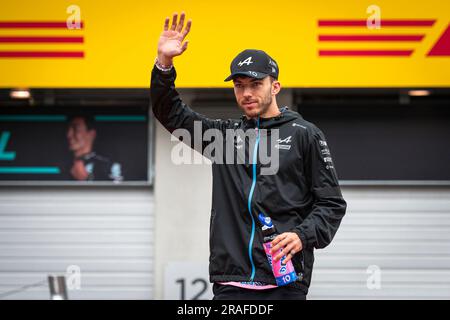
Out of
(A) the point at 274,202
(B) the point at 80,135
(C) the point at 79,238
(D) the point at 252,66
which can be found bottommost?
(C) the point at 79,238

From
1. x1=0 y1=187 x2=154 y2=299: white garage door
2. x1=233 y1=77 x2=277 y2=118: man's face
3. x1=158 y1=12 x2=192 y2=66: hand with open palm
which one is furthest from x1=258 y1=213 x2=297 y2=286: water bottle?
x1=0 y1=187 x2=154 y2=299: white garage door

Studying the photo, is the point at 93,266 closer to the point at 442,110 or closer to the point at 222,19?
the point at 222,19

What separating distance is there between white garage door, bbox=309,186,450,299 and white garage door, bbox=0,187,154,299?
2.19 m

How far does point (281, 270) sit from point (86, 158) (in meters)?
5.88

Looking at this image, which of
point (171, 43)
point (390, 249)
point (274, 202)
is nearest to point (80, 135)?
point (390, 249)

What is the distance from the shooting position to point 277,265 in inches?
160

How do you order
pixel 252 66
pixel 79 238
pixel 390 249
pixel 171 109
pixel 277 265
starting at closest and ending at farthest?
1. pixel 277 265
2. pixel 252 66
3. pixel 171 109
4. pixel 390 249
5. pixel 79 238

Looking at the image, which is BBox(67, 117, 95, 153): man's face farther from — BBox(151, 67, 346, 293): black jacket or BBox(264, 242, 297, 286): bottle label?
BBox(264, 242, 297, 286): bottle label

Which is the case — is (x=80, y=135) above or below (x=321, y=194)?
above

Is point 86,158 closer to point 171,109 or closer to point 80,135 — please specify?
point 80,135

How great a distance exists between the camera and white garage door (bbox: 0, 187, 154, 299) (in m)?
9.52

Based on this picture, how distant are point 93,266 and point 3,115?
2.16 metres

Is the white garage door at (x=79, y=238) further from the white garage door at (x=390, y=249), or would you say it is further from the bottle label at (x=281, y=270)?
the bottle label at (x=281, y=270)
